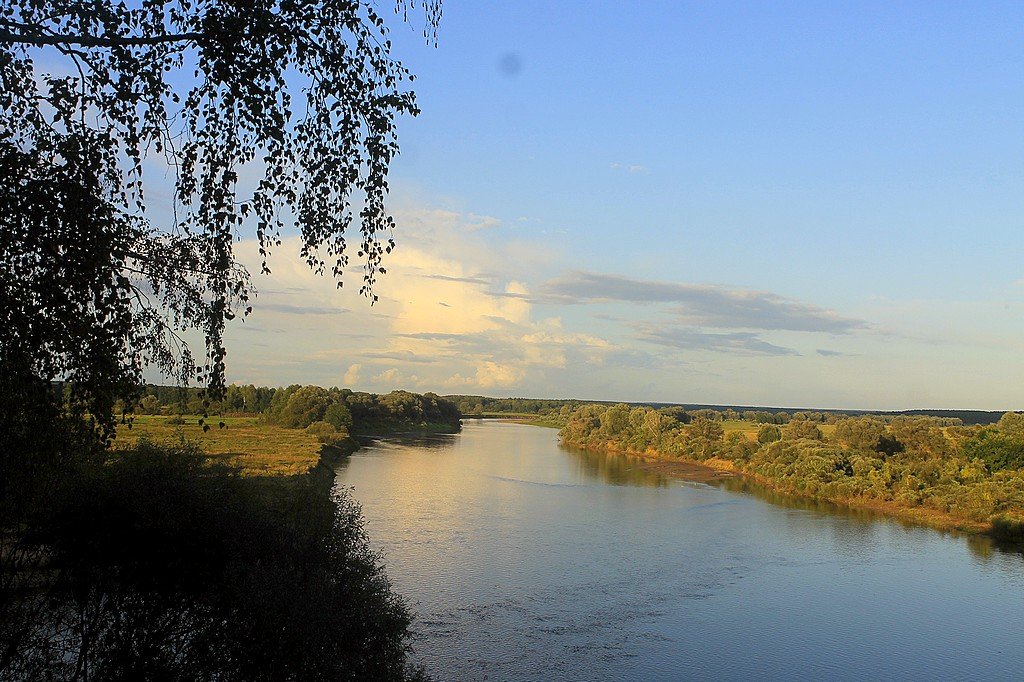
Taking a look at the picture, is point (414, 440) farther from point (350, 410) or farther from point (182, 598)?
point (182, 598)

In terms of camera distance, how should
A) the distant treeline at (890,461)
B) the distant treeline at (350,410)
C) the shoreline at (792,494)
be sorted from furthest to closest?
the distant treeline at (350,410)
the distant treeline at (890,461)
the shoreline at (792,494)

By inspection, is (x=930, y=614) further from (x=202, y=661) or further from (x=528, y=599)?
(x=202, y=661)

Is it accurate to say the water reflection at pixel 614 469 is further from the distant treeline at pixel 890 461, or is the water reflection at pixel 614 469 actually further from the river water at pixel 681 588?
the river water at pixel 681 588

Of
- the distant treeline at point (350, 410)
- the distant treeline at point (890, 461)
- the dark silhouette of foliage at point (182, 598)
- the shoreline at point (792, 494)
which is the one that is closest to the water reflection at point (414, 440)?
the distant treeline at point (350, 410)

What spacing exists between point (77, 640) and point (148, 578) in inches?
54.1

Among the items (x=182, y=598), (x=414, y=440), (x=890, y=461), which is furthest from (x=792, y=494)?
(x=182, y=598)

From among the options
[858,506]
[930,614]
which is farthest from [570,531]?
[858,506]

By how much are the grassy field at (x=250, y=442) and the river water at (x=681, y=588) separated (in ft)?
10.4

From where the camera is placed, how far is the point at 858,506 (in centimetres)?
3278

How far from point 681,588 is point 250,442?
1100 inches

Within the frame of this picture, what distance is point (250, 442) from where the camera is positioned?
40594 mm

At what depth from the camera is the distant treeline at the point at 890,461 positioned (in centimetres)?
2983

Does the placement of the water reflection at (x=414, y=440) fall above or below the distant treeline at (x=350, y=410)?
below

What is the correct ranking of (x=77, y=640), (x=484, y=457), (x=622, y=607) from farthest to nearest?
1. (x=484, y=457)
2. (x=622, y=607)
3. (x=77, y=640)
